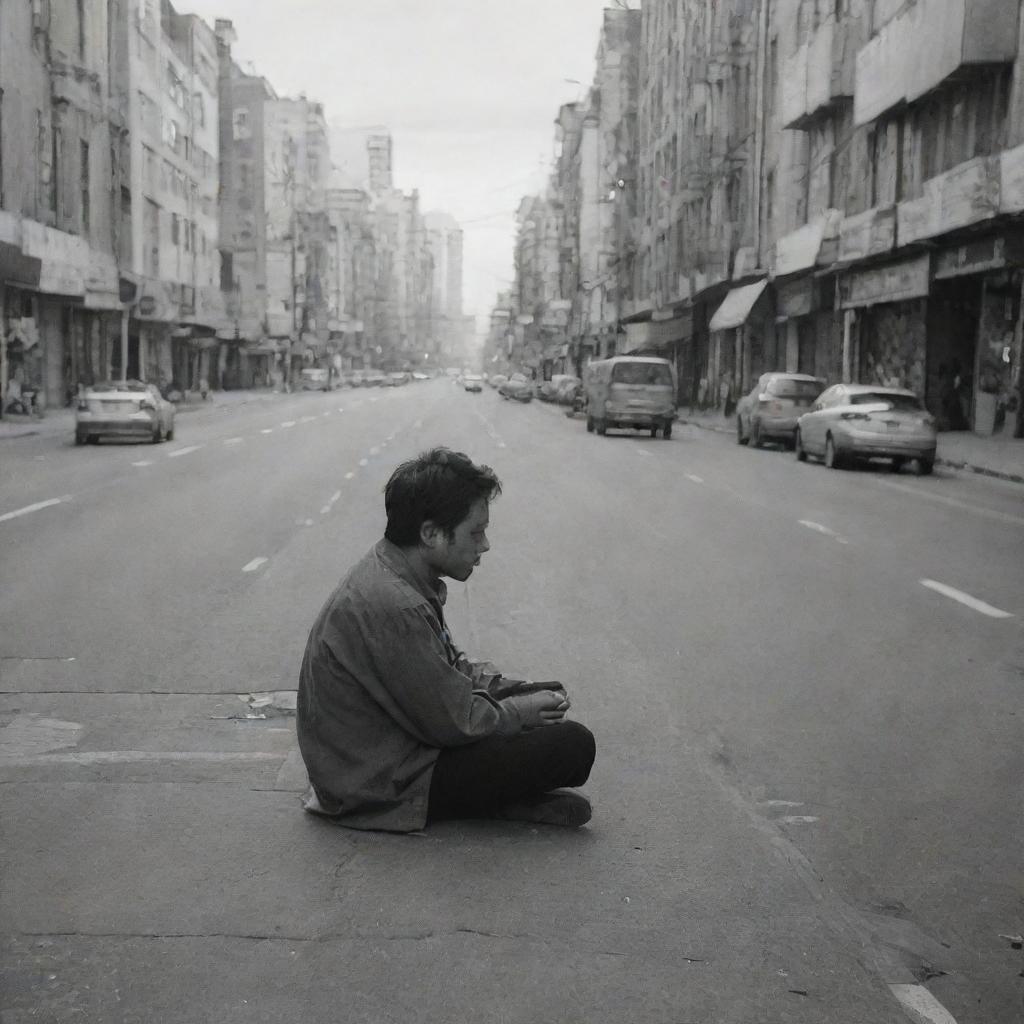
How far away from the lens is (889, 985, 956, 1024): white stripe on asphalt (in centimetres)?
354

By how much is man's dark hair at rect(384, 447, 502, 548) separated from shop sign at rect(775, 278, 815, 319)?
131 feet

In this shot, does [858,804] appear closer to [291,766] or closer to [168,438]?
[291,766]

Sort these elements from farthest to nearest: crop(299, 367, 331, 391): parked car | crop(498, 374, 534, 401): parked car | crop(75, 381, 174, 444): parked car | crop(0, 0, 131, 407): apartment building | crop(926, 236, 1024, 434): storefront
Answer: crop(299, 367, 331, 391): parked car
crop(498, 374, 534, 401): parked car
crop(0, 0, 131, 407): apartment building
crop(926, 236, 1024, 434): storefront
crop(75, 381, 174, 444): parked car

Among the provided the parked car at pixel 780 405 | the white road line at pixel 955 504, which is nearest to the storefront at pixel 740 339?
the parked car at pixel 780 405

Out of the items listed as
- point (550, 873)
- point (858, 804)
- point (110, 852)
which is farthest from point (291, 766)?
point (858, 804)

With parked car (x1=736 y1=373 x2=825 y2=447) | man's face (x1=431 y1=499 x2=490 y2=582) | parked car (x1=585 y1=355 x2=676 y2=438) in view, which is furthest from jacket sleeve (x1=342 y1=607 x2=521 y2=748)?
parked car (x1=585 y1=355 x2=676 y2=438)

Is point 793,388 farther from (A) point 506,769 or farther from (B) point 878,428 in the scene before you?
(A) point 506,769

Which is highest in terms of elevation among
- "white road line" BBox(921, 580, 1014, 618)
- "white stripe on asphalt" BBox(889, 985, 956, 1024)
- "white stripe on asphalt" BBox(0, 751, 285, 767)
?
"white stripe on asphalt" BBox(889, 985, 956, 1024)

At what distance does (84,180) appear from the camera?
55.2 m

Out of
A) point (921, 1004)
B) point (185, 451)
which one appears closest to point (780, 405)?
point (185, 451)

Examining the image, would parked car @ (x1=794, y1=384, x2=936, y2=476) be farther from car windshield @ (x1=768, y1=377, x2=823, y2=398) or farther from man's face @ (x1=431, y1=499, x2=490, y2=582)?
man's face @ (x1=431, y1=499, x2=490, y2=582)

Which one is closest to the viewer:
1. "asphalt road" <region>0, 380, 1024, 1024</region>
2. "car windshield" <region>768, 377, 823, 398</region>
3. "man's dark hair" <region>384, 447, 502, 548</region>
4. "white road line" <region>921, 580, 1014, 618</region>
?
"asphalt road" <region>0, 380, 1024, 1024</region>

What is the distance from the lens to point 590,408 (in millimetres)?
39938

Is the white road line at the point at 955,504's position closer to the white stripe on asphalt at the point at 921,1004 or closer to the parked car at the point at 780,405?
the parked car at the point at 780,405
